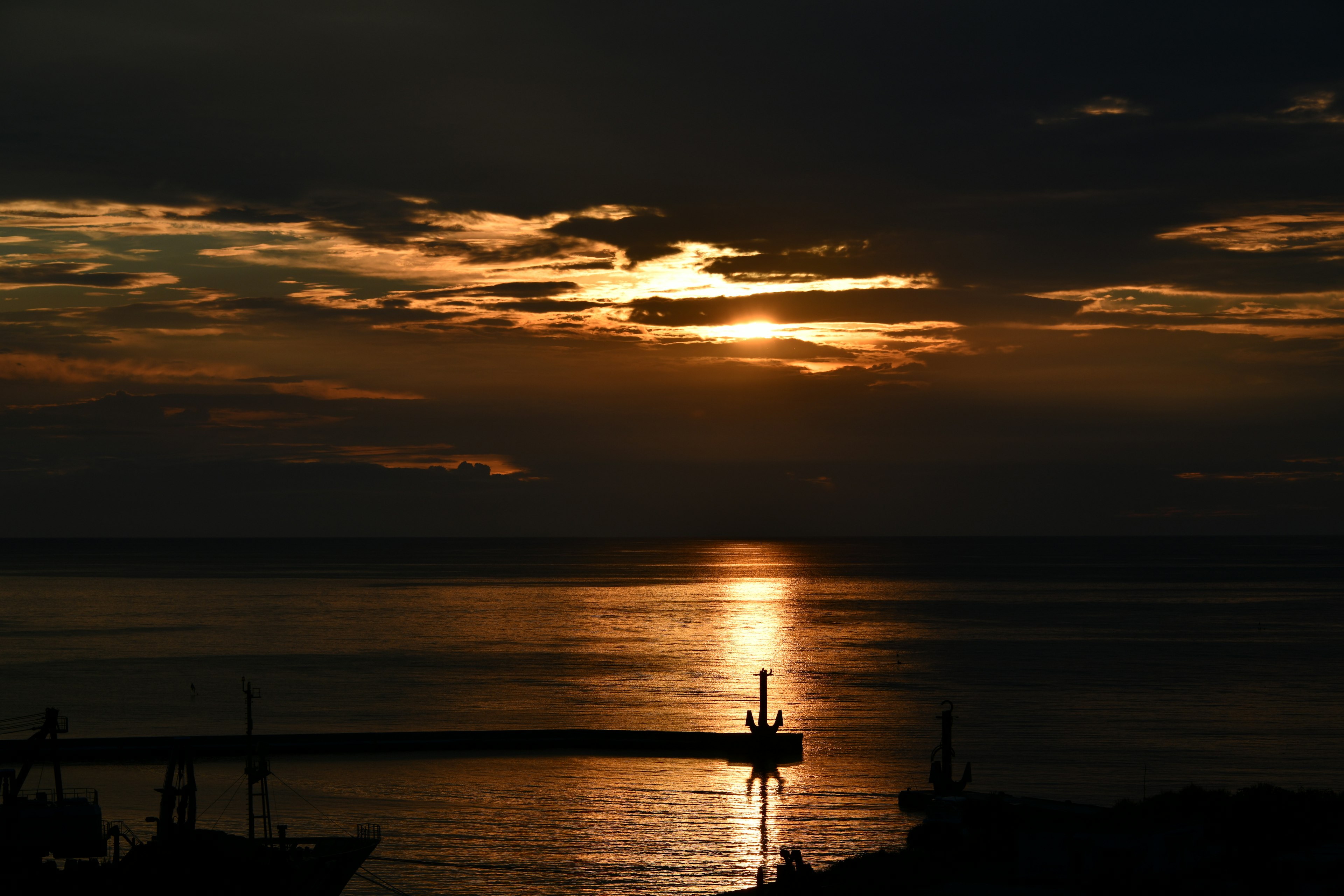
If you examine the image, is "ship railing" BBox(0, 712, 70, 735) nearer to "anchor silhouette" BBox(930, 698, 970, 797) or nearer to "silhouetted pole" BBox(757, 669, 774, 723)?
"silhouetted pole" BBox(757, 669, 774, 723)

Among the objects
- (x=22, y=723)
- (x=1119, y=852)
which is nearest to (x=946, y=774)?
(x=1119, y=852)

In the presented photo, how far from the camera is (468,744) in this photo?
6775 cm

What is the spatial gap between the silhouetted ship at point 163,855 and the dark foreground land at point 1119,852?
50.5 ft

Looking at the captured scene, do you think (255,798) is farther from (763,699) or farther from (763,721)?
(763,699)

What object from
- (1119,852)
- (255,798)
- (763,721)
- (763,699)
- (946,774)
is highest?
(1119,852)

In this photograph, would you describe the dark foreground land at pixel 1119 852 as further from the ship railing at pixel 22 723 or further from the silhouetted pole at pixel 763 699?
the ship railing at pixel 22 723

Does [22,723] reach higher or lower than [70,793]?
lower

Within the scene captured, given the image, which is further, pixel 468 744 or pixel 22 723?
pixel 22 723

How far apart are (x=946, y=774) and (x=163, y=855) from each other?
31.9 m

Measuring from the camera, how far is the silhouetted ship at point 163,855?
39.8m

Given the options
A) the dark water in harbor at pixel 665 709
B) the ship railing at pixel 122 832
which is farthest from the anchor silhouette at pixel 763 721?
the ship railing at pixel 122 832

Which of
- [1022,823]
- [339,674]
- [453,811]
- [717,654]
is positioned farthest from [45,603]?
A: [1022,823]

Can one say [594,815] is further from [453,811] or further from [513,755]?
[513,755]

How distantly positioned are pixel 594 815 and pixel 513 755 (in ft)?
48.9
